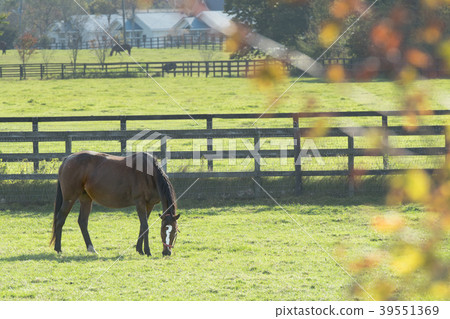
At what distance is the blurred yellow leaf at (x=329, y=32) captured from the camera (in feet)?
4.51

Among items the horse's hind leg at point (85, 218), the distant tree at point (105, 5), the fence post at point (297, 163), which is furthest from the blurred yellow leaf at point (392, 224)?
the distant tree at point (105, 5)

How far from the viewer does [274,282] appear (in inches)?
244

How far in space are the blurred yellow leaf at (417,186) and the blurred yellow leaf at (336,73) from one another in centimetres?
24

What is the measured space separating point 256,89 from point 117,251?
6738 millimetres

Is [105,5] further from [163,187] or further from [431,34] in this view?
[431,34]

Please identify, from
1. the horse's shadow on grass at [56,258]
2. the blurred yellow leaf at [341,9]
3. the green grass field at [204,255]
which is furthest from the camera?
the horse's shadow on grass at [56,258]

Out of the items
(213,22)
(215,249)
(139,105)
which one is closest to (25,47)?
(139,105)

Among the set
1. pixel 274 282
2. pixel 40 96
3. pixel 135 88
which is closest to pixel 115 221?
pixel 274 282

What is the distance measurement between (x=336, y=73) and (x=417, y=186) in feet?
0.91

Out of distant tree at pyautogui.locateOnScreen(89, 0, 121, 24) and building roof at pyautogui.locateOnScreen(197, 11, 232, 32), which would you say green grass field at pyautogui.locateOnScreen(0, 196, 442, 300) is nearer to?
A: building roof at pyautogui.locateOnScreen(197, 11, 232, 32)

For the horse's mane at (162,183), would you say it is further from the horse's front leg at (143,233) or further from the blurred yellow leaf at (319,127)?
the blurred yellow leaf at (319,127)

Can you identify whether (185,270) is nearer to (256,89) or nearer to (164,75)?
(256,89)

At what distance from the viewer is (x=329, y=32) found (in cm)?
138

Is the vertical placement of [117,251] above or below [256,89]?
below
